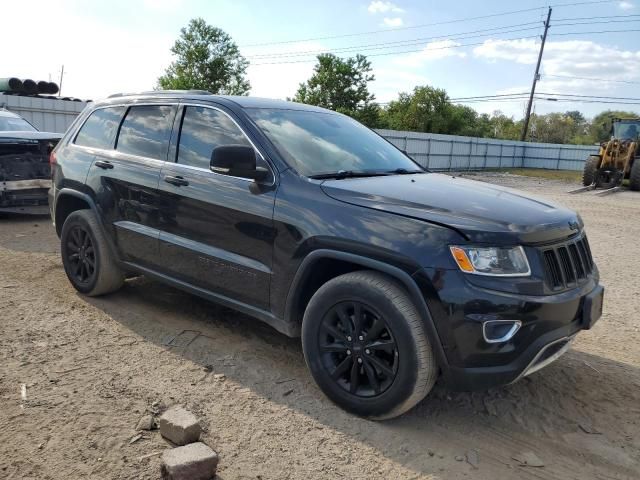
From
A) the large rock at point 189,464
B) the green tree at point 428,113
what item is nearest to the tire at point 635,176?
the large rock at point 189,464

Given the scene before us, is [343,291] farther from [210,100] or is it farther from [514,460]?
[210,100]

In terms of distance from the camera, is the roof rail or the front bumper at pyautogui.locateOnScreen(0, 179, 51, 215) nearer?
the roof rail

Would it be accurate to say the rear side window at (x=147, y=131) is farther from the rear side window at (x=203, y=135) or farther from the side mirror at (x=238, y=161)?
the side mirror at (x=238, y=161)

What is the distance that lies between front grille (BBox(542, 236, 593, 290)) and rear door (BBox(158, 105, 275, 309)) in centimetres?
162

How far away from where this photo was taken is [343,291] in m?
3.16

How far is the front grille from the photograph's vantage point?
3014 millimetres

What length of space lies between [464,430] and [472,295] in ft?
3.01

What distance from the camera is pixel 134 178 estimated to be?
14.5ft

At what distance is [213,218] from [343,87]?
34.8m

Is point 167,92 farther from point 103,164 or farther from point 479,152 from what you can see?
point 479,152

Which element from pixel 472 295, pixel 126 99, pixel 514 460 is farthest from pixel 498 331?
pixel 126 99

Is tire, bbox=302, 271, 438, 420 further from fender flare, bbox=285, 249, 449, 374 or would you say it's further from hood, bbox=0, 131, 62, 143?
hood, bbox=0, 131, 62, 143

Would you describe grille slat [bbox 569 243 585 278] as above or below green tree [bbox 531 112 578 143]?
below

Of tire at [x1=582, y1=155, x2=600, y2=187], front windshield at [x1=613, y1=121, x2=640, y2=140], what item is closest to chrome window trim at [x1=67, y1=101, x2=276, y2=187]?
tire at [x1=582, y1=155, x2=600, y2=187]
